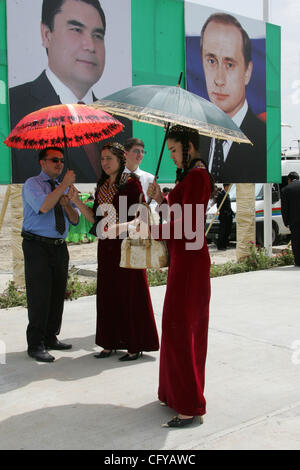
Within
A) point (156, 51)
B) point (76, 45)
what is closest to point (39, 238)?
point (76, 45)

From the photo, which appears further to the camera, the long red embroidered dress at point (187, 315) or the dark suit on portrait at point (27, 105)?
the dark suit on portrait at point (27, 105)

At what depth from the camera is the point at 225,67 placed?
1025 cm

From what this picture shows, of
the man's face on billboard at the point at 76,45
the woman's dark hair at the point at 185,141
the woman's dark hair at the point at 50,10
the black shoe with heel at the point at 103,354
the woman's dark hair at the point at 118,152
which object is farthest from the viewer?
the man's face on billboard at the point at 76,45

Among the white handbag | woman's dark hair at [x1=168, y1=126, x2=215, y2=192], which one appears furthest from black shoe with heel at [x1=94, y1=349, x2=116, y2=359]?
woman's dark hair at [x1=168, y1=126, x2=215, y2=192]

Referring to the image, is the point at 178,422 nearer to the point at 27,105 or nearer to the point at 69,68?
Answer: the point at 27,105

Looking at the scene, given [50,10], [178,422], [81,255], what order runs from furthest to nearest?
[81,255]
[50,10]
[178,422]

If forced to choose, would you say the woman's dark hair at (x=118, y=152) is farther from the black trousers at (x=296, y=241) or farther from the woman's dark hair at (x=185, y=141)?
the black trousers at (x=296, y=241)

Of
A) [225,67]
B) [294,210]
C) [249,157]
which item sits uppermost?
[225,67]

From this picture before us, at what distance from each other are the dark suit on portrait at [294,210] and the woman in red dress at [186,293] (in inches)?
288

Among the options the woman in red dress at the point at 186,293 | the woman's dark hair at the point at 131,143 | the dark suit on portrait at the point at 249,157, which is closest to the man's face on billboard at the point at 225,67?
the dark suit on portrait at the point at 249,157

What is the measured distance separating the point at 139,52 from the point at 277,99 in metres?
3.58

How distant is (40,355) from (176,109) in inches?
104

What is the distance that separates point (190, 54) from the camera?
979 cm

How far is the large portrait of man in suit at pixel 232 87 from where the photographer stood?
10047 mm
